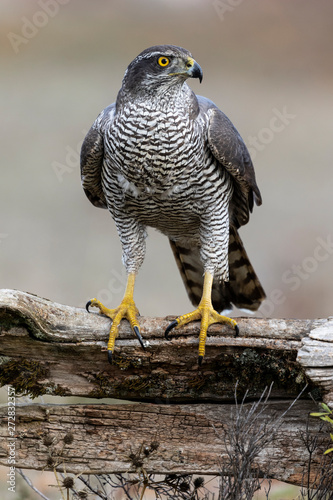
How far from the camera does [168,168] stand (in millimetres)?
3508

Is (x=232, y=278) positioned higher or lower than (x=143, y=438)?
higher

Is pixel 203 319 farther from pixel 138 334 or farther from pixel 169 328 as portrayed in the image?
pixel 138 334

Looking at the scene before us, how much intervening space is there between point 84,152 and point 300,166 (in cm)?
682

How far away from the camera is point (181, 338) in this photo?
3.52m

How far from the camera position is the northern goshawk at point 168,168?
3449 mm

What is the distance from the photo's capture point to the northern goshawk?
3449 mm

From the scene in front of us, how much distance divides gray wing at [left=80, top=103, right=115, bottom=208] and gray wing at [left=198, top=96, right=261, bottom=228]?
2.37 ft

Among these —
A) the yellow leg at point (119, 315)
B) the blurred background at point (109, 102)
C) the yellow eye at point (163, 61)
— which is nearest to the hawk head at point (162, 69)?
the yellow eye at point (163, 61)

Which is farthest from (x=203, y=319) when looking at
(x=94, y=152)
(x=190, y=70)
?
(x=190, y=70)

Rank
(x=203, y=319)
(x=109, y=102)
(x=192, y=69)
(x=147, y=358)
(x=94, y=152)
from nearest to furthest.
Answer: (x=192, y=69), (x=147, y=358), (x=203, y=319), (x=94, y=152), (x=109, y=102)

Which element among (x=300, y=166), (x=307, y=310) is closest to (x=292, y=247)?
(x=307, y=310)

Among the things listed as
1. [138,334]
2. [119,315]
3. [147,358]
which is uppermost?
[119,315]

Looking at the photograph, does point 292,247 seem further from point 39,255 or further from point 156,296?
point 39,255

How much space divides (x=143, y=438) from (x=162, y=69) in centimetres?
237
